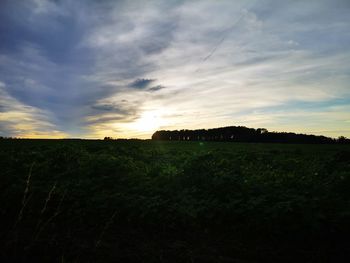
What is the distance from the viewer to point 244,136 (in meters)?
77.6

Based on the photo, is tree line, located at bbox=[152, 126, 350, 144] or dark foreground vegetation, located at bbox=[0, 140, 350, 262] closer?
dark foreground vegetation, located at bbox=[0, 140, 350, 262]

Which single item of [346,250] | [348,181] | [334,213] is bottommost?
[346,250]

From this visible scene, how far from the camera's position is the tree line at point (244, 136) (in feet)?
215

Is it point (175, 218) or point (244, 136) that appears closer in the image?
point (175, 218)

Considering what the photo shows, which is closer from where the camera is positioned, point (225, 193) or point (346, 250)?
point (346, 250)

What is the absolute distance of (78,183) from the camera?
9836 mm

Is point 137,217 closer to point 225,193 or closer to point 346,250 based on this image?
point 225,193

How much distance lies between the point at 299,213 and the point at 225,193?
86.4 inches

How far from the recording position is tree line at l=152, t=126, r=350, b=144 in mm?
65500

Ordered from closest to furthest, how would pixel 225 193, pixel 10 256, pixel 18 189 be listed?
1. pixel 10 256
2. pixel 225 193
3. pixel 18 189

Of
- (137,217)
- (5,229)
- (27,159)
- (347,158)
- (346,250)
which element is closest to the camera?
(346,250)

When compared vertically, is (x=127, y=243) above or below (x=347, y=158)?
below

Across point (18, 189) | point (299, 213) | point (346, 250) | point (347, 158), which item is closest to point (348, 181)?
point (299, 213)

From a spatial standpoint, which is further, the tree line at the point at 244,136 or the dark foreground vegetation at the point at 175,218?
the tree line at the point at 244,136
